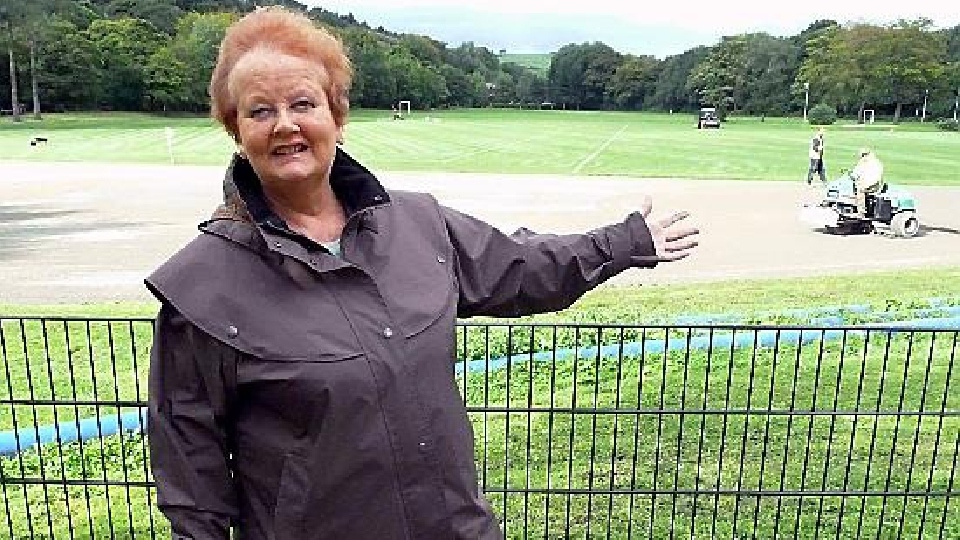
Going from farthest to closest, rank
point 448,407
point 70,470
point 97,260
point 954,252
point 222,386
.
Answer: point 954,252 → point 97,260 → point 70,470 → point 448,407 → point 222,386

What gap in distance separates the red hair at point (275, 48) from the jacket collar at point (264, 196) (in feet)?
0.28

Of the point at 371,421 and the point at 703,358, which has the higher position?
the point at 371,421

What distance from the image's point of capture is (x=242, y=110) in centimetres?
182

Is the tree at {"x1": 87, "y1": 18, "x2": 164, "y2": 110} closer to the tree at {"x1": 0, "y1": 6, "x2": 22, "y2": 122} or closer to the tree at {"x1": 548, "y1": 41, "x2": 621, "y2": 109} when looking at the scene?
the tree at {"x1": 0, "y1": 6, "x2": 22, "y2": 122}

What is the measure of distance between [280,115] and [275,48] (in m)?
0.14

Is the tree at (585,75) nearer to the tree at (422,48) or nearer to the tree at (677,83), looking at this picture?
Answer: the tree at (677,83)

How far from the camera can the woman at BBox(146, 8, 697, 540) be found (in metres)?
1.74

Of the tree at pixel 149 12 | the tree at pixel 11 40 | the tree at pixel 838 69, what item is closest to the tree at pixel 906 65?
the tree at pixel 838 69

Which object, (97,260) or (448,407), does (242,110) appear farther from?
(97,260)

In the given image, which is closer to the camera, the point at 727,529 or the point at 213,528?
the point at 213,528

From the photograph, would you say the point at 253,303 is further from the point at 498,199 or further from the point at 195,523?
Result: the point at 498,199

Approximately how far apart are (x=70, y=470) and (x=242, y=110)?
13.7 feet

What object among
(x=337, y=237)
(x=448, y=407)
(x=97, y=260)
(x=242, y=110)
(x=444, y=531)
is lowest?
(x=97, y=260)

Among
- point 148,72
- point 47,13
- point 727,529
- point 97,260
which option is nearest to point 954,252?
point 727,529
